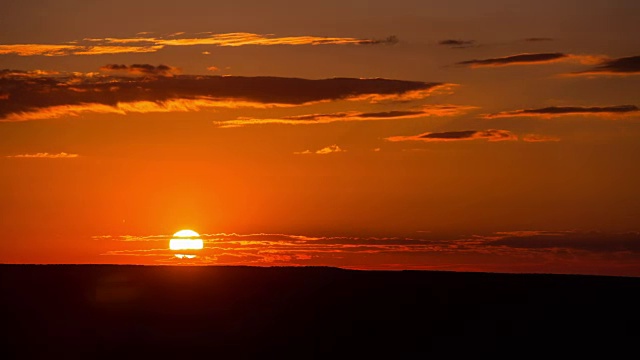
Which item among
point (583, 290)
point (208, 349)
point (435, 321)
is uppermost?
point (583, 290)

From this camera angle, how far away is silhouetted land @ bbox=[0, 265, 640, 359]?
26547 mm

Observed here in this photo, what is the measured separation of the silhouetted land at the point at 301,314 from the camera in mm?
26547

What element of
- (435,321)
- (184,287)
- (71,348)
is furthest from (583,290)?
(71,348)

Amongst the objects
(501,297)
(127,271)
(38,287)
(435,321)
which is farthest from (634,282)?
(38,287)

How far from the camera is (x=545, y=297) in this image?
3128 cm

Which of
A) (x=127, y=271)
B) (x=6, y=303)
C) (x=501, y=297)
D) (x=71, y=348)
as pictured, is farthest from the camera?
(x=127, y=271)

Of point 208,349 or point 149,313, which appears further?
point 149,313

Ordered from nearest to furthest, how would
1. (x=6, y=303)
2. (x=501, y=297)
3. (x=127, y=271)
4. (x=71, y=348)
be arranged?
(x=71, y=348), (x=6, y=303), (x=501, y=297), (x=127, y=271)

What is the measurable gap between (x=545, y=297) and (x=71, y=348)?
11.9 meters

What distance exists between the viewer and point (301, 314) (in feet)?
96.3

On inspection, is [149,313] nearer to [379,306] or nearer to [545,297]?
[379,306]

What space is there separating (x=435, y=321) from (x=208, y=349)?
18.8ft

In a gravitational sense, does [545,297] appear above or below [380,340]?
above

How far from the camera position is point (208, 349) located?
26.0m
